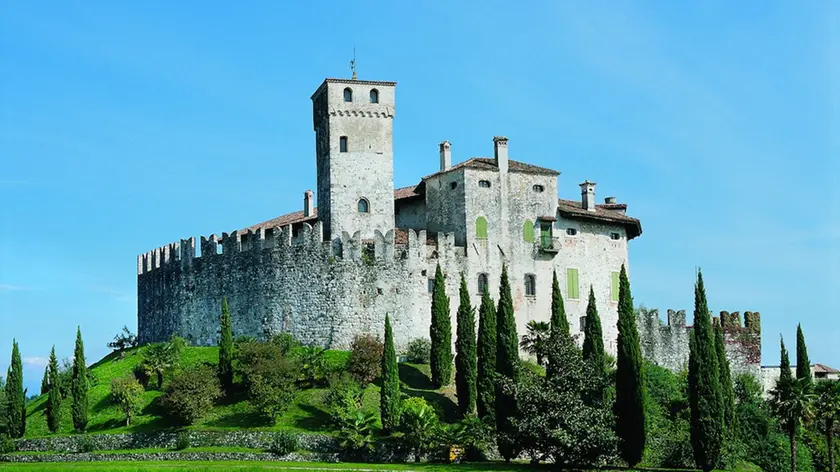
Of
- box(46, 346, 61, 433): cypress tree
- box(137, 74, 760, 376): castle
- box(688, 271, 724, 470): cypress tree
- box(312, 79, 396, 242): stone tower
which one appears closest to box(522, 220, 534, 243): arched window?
box(137, 74, 760, 376): castle

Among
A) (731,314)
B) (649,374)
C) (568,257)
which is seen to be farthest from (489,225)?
(731,314)

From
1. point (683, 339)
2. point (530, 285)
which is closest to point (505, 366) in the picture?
point (530, 285)

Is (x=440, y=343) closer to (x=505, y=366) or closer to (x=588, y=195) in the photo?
(x=505, y=366)

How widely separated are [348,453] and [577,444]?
12.0 meters

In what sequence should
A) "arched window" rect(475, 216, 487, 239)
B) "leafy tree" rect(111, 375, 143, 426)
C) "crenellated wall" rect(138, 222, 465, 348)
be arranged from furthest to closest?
"arched window" rect(475, 216, 487, 239) < "crenellated wall" rect(138, 222, 465, 348) < "leafy tree" rect(111, 375, 143, 426)

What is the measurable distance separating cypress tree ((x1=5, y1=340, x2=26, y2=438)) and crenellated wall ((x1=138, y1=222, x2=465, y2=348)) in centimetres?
1450

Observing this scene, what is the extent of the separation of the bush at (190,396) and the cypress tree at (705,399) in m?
24.0

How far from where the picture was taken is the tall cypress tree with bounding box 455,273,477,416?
5850cm

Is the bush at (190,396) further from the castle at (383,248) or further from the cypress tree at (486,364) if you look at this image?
the cypress tree at (486,364)

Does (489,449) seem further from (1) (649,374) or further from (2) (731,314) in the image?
(2) (731,314)

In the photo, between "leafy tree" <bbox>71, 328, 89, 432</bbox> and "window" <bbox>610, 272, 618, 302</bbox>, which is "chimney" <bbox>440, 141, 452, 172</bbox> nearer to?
"window" <bbox>610, 272, 618, 302</bbox>

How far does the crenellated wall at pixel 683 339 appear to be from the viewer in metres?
79.2

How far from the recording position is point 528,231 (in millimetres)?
72875

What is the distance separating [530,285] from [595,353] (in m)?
17.7
